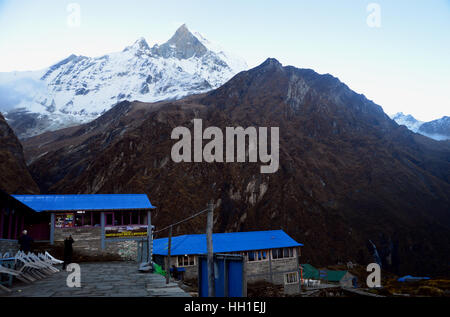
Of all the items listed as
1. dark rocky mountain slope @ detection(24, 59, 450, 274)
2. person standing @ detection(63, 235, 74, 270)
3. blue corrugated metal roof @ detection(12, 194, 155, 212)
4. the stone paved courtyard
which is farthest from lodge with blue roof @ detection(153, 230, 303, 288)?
dark rocky mountain slope @ detection(24, 59, 450, 274)

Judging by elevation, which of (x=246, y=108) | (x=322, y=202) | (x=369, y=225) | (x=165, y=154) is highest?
(x=246, y=108)

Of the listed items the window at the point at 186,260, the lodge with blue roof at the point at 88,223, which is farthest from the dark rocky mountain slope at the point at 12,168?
the lodge with blue roof at the point at 88,223

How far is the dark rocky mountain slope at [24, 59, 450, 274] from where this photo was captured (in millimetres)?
68812

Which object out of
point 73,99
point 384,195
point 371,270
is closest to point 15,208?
point 371,270

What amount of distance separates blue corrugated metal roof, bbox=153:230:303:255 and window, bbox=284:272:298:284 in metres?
2.99

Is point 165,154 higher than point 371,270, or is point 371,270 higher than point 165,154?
point 165,154

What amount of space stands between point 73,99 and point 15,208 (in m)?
180

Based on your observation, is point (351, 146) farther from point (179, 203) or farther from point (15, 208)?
point (15, 208)

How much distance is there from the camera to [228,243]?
38000 mm

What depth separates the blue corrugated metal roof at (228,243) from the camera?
114 feet

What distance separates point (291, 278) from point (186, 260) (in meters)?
11.8

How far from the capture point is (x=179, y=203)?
65.5 m

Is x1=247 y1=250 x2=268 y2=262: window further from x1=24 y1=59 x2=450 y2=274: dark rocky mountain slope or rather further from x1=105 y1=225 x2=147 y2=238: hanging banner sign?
x1=24 y1=59 x2=450 y2=274: dark rocky mountain slope

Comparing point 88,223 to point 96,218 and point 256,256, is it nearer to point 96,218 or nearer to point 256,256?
point 96,218
